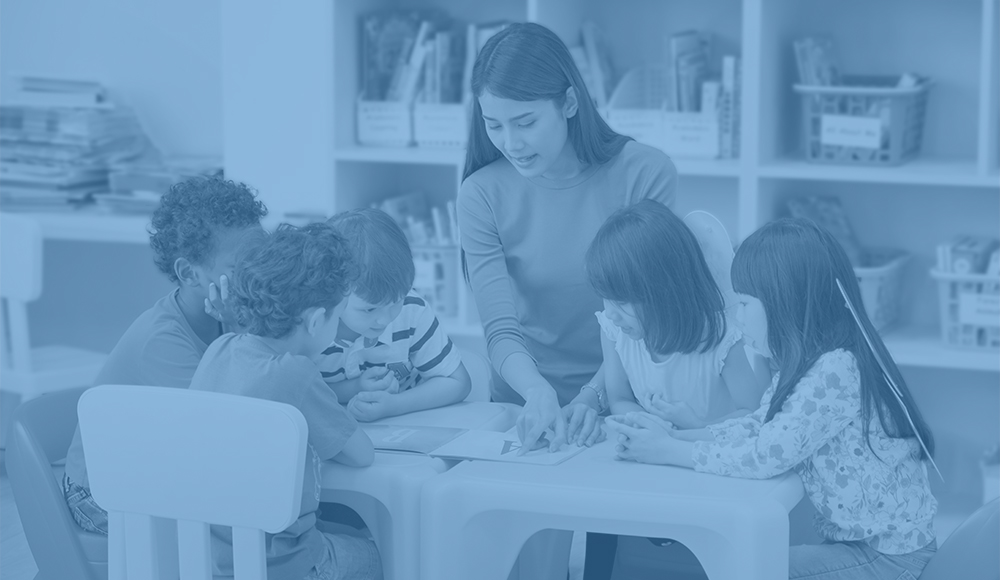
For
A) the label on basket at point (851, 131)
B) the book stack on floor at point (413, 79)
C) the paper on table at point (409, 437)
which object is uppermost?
the book stack on floor at point (413, 79)

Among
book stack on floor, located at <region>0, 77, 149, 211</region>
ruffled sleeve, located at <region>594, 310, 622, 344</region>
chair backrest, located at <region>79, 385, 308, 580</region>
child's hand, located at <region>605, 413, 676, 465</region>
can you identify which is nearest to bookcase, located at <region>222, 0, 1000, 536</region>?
book stack on floor, located at <region>0, 77, 149, 211</region>

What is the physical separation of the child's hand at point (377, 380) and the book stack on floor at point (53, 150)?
184 cm

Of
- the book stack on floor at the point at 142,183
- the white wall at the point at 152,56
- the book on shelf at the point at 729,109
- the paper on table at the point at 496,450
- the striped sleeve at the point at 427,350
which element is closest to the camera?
the paper on table at the point at 496,450

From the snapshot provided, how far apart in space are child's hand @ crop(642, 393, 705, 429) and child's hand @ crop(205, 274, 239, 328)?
0.63 metres

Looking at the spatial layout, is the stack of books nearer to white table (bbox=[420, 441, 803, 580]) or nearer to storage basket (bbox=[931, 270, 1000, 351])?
storage basket (bbox=[931, 270, 1000, 351])

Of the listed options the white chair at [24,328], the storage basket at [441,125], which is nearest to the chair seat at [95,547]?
the white chair at [24,328]

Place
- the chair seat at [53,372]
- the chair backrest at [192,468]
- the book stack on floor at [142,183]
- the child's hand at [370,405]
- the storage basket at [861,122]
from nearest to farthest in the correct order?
the chair backrest at [192,468] → the child's hand at [370,405] → the storage basket at [861,122] → the chair seat at [53,372] → the book stack on floor at [142,183]

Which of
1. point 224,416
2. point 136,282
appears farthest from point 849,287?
point 136,282

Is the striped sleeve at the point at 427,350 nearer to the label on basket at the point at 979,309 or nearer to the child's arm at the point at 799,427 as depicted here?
the child's arm at the point at 799,427

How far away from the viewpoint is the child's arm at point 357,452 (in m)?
1.49

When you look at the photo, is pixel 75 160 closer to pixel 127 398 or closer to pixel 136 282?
pixel 136 282

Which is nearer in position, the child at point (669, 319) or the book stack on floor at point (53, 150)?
the child at point (669, 319)

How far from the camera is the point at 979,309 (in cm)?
260

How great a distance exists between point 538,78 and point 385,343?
0.49m
